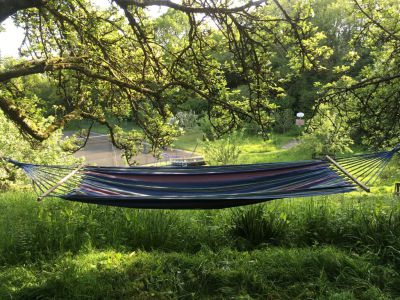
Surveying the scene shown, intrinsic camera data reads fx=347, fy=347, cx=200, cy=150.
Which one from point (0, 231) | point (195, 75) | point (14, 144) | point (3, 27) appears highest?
point (3, 27)

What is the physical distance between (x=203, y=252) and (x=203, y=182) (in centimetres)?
53

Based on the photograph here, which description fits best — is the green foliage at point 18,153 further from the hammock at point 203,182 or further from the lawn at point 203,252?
the hammock at point 203,182

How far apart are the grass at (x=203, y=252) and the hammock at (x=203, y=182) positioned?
255mm

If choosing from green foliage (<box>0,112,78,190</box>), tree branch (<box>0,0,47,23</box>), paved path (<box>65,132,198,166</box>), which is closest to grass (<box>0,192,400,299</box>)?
tree branch (<box>0,0,47,23</box>)

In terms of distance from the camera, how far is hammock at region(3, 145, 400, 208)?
6.68 ft

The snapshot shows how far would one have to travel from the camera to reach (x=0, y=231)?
2.51 m

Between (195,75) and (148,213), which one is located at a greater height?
(195,75)

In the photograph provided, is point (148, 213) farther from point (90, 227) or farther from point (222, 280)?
point (222, 280)

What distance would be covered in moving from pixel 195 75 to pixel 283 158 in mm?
9276

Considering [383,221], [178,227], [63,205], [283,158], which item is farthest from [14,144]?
[283,158]

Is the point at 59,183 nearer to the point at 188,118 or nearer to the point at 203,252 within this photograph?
the point at 203,252

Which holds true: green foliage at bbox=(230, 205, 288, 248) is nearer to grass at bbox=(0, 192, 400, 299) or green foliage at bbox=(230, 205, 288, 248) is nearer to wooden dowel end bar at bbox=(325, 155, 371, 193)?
grass at bbox=(0, 192, 400, 299)

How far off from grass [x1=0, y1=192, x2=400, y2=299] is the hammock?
255 mm

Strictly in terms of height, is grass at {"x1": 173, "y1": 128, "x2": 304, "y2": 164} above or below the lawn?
above
